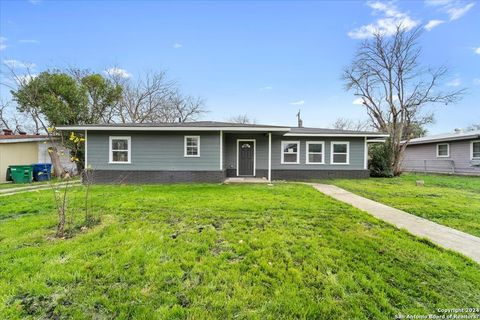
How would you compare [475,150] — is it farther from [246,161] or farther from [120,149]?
[120,149]

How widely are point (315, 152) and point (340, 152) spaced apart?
1415mm

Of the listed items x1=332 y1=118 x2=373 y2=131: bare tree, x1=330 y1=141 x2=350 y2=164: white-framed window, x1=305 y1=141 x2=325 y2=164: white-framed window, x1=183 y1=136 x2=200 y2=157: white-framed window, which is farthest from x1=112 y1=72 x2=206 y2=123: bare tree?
x1=332 y1=118 x2=373 y2=131: bare tree

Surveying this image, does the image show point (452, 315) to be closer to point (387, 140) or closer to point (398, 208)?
point (398, 208)

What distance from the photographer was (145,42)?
1435cm

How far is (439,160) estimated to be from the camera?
683 inches

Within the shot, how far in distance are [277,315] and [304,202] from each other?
4646mm

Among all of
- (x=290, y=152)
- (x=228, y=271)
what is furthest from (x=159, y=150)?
(x=228, y=271)

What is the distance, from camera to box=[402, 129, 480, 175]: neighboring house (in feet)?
48.8

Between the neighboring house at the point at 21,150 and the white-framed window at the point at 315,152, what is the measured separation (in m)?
12.7

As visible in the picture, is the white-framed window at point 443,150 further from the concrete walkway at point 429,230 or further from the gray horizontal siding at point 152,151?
the gray horizontal siding at point 152,151

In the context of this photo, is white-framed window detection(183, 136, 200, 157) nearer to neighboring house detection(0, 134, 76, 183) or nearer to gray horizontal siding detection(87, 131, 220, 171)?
gray horizontal siding detection(87, 131, 220, 171)

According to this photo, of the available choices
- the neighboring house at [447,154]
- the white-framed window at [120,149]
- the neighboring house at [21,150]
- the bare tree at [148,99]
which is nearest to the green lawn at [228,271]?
the white-framed window at [120,149]

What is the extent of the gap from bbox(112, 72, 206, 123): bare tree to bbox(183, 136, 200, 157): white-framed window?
14679 mm

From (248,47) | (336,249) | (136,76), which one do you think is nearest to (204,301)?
(336,249)
